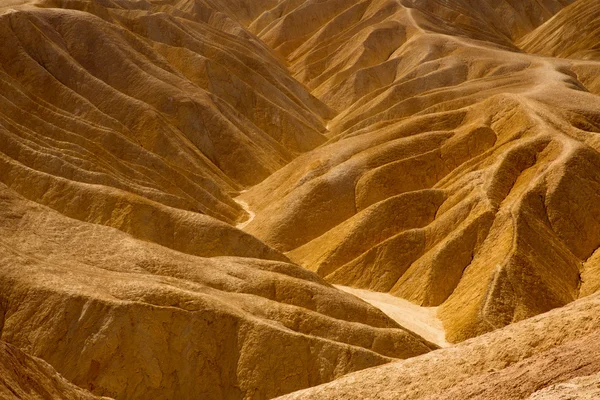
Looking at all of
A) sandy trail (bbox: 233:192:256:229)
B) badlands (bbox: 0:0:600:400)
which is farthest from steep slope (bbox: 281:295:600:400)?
sandy trail (bbox: 233:192:256:229)

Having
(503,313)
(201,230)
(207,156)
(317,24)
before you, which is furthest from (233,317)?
(317,24)

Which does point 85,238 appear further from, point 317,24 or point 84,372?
point 317,24

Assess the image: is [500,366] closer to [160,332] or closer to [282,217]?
[160,332]

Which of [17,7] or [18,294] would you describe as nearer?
[18,294]

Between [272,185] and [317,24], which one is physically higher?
[317,24]

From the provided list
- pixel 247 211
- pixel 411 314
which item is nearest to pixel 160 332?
pixel 411 314

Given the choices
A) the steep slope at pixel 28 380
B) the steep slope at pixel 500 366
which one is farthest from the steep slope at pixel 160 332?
the steep slope at pixel 500 366
